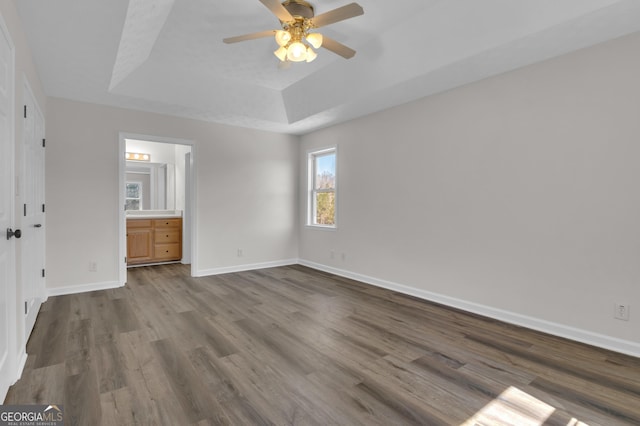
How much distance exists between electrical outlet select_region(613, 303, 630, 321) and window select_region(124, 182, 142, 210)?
7106 millimetres

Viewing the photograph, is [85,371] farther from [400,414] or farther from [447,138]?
[447,138]

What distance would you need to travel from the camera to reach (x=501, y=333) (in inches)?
110

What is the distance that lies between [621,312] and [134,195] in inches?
285

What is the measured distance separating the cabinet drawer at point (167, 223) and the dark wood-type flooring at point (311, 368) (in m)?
2.36

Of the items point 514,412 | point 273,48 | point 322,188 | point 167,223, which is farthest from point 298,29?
point 167,223

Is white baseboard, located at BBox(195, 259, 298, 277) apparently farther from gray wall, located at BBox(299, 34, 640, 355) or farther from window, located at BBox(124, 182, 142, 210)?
window, located at BBox(124, 182, 142, 210)

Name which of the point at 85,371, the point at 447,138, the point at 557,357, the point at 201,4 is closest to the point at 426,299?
the point at 557,357

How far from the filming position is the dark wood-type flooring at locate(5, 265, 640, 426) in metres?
1.73

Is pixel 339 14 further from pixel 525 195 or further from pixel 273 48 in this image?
pixel 525 195

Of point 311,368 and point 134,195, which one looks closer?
point 311,368

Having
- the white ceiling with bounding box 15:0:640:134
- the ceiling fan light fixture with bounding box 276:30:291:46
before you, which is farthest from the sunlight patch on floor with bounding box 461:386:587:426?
the ceiling fan light fixture with bounding box 276:30:291:46

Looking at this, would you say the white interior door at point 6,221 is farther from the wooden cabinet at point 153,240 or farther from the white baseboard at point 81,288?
the wooden cabinet at point 153,240

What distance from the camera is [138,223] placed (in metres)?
5.62

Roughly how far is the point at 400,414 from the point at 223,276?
12.1ft
